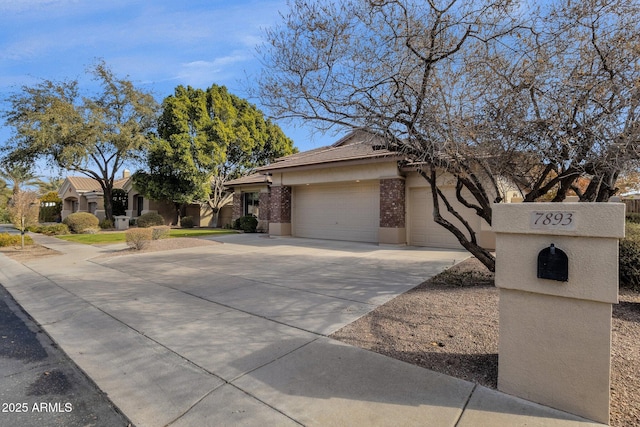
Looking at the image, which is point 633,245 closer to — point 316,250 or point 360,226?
point 316,250

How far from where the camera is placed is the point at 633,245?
6496 mm

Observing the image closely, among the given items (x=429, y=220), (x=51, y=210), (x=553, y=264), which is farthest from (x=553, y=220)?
(x=51, y=210)

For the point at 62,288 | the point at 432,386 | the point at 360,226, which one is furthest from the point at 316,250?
the point at 432,386

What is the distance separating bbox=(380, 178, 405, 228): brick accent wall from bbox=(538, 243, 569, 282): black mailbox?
10910 mm

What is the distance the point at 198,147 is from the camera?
76.0 ft

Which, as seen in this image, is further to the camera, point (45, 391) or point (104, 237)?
point (104, 237)

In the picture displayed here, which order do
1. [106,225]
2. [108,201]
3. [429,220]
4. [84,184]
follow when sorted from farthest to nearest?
[84,184] → [108,201] → [106,225] → [429,220]

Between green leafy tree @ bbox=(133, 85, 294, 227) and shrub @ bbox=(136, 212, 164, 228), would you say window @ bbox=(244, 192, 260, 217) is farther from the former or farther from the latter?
shrub @ bbox=(136, 212, 164, 228)

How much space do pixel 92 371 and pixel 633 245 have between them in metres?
9.02

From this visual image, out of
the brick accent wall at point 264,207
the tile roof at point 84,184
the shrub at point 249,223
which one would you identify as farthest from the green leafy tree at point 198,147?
the tile roof at point 84,184

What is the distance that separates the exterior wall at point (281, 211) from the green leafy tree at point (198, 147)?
793 centimetres

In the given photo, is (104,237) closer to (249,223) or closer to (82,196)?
(249,223)

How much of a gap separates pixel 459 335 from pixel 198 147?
73.0ft

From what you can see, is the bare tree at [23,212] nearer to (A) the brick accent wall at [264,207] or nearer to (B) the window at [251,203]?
(B) the window at [251,203]
